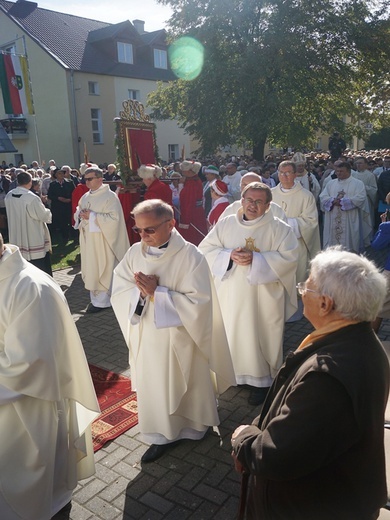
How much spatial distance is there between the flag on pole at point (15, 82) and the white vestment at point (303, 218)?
14.8m

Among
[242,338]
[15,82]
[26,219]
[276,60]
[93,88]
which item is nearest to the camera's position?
[242,338]

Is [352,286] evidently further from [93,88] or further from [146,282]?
[93,88]

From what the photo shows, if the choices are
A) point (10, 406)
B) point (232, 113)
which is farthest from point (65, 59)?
point (10, 406)

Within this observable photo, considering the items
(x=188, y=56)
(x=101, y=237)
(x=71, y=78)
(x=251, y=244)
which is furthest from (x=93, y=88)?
(x=251, y=244)

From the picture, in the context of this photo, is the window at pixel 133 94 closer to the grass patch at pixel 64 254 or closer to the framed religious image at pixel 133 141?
the grass patch at pixel 64 254

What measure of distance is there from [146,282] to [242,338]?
152cm

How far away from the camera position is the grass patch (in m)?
10.3

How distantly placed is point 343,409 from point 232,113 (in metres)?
20.4

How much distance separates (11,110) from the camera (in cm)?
1844

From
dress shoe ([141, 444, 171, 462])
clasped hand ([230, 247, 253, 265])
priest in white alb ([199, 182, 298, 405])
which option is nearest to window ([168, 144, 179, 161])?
priest in white alb ([199, 182, 298, 405])

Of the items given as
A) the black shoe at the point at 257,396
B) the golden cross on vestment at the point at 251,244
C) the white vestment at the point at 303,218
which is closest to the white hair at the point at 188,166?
the white vestment at the point at 303,218

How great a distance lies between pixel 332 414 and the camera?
162cm

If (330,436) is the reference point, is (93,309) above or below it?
below

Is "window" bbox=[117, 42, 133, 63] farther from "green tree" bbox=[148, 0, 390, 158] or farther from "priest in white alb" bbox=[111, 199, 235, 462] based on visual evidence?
"priest in white alb" bbox=[111, 199, 235, 462]
